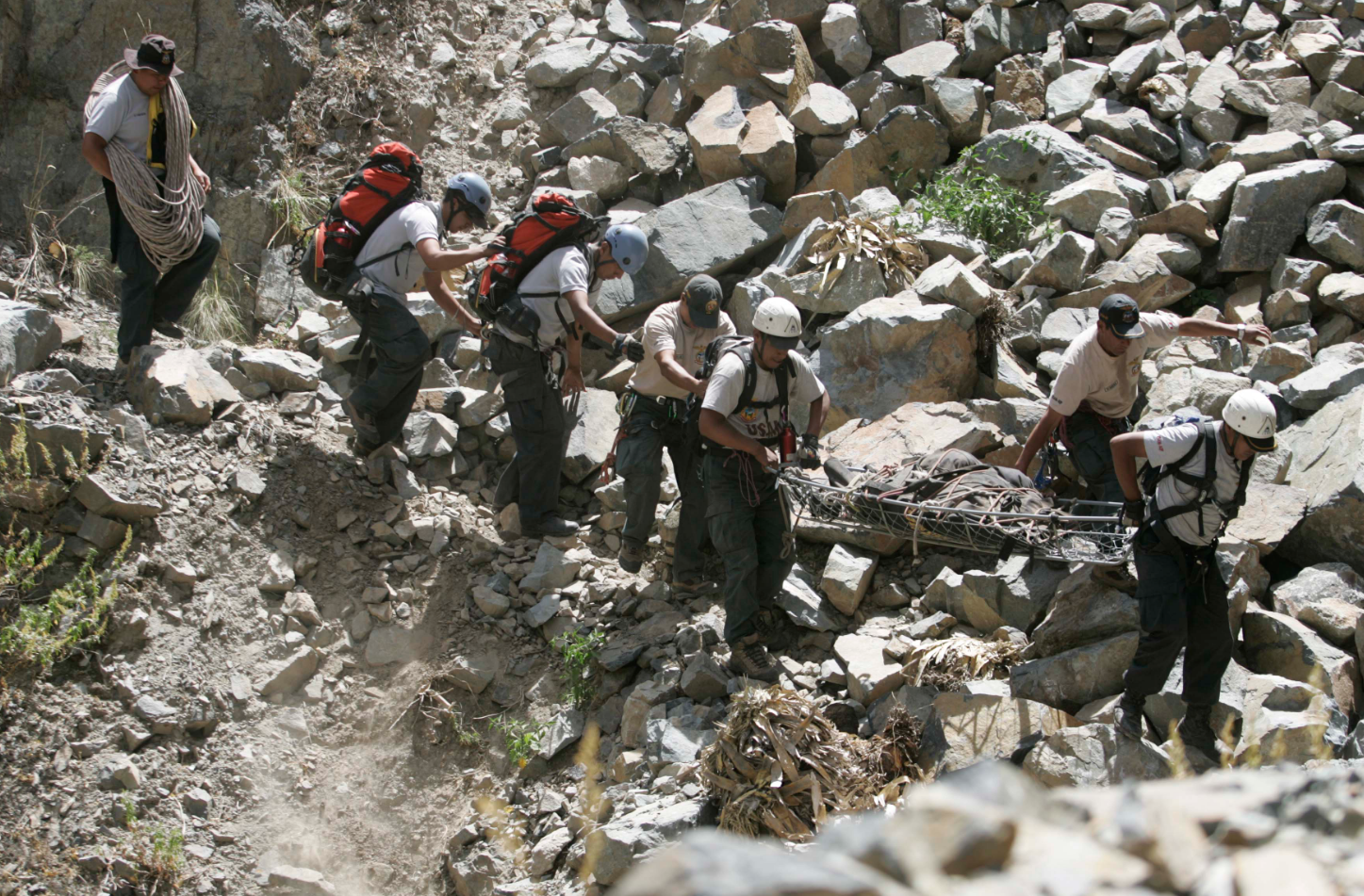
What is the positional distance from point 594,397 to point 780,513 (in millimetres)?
2530

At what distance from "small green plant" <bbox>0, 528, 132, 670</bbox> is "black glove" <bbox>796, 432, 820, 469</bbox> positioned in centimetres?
376

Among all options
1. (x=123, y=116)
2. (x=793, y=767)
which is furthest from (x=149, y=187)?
(x=793, y=767)

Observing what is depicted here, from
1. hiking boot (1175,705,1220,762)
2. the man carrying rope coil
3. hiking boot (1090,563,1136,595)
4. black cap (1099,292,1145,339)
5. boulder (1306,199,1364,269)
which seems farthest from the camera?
boulder (1306,199,1364,269)

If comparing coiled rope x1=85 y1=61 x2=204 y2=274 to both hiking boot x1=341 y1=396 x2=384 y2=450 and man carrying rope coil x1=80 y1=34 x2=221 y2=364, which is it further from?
hiking boot x1=341 y1=396 x2=384 y2=450

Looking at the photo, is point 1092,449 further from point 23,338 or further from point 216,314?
point 216,314

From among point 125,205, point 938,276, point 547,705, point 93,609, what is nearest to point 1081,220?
point 938,276

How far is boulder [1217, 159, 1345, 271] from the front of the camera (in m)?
7.55

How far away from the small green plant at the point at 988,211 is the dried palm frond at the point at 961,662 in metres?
4.00

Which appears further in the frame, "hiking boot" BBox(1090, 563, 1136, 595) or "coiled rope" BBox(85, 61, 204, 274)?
"coiled rope" BBox(85, 61, 204, 274)

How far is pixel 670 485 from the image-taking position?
22.7 feet

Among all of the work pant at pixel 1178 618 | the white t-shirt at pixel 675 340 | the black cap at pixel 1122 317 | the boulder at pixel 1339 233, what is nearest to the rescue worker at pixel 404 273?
the white t-shirt at pixel 675 340

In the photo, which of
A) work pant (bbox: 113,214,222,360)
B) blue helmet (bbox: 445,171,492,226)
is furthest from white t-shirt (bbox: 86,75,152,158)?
blue helmet (bbox: 445,171,492,226)

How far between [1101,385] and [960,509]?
4.12 ft

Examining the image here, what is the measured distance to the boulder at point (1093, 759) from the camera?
4.27 meters
